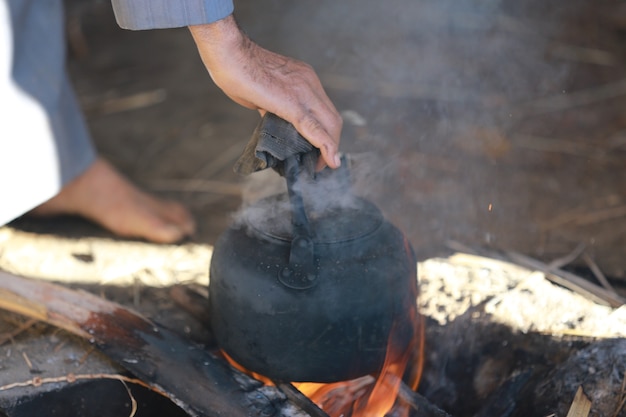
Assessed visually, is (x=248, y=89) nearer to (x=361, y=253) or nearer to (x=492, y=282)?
(x=361, y=253)

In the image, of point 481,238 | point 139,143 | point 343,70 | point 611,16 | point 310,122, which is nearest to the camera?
point 310,122

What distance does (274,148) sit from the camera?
1604 millimetres

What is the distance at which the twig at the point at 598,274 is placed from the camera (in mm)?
2441

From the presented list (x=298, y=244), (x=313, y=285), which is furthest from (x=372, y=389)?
(x=298, y=244)

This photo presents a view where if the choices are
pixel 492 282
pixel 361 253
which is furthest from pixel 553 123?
pixel 361 253

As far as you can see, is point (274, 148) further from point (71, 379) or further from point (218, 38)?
point (71, 379)

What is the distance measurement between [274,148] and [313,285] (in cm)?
33

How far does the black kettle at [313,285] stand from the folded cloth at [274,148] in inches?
0.6

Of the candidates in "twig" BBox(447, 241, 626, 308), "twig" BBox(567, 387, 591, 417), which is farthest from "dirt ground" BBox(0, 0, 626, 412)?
"twig" BBox(567, 387, 591, 417)

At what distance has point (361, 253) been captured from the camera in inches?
69.7

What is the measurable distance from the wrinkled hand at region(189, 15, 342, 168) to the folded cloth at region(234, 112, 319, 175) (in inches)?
0.8

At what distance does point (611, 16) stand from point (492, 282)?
11.5 ft

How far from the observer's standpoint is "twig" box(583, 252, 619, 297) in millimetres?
2441

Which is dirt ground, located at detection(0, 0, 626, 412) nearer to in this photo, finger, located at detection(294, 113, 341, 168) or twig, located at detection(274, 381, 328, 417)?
finger, located at detection(294, 113, 341, 168)
